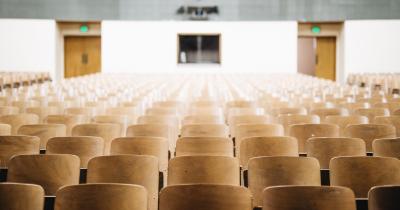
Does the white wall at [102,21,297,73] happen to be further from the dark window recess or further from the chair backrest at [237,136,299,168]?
the chair backrest at [237,136,299,168]

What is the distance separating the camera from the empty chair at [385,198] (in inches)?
86.9

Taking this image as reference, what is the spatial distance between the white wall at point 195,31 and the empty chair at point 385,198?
16.3m

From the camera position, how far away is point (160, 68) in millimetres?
A: 18594

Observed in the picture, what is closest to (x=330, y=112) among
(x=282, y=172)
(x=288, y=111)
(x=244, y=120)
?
(x=288, y=111)

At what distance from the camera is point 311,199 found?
218cm

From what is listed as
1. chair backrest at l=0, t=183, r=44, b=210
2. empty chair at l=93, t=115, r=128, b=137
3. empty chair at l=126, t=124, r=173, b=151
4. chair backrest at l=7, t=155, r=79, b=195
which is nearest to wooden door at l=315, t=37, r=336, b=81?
empty chair at l=93, t=115, r=128, b=137

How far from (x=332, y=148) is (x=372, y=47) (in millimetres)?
16028

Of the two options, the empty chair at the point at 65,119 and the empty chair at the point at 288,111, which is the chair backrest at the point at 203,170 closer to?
the empty chair at the point at 65,119

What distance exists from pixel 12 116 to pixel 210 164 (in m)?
2.90

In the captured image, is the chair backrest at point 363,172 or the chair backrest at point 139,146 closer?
the chair backrest at point 363,172

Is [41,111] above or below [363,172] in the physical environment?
above

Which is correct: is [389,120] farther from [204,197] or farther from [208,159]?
[204,197]

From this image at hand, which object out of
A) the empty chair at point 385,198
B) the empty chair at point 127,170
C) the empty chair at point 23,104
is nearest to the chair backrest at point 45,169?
the empty chair at point 127,170

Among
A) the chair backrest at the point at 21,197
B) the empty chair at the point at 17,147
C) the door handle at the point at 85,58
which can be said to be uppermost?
the door handle at the point at 85,58
